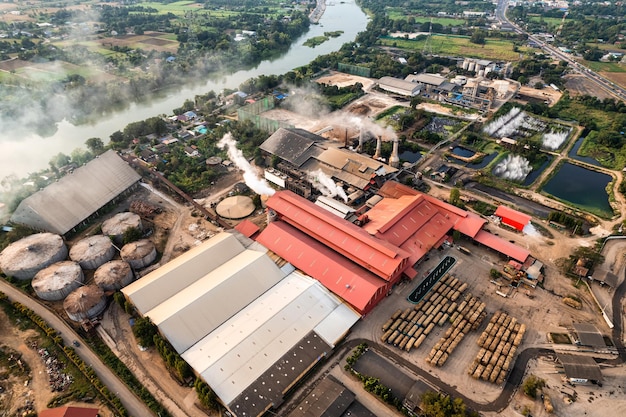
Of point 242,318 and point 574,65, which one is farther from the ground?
point 574,65

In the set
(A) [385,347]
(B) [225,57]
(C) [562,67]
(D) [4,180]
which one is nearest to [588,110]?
(C) [562,67]

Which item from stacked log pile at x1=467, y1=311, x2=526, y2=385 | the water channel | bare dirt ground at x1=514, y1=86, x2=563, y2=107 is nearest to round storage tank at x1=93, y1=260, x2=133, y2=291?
stacked log pile at x1=467, y1=311, x2=526, y2=385

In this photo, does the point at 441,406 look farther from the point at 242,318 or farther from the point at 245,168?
the point at 245,168

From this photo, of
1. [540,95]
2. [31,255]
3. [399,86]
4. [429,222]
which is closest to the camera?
[31,255]

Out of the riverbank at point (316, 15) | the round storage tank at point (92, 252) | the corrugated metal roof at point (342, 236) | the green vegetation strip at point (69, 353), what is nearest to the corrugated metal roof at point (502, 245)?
the corrugated metal roof at point (342, 236)

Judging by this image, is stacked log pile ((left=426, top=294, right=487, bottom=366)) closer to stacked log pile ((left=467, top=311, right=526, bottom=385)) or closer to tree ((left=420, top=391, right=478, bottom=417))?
stacked log pile ((left=467, top=311, right=526, bottom=385))

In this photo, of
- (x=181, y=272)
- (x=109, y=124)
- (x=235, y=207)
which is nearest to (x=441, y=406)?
(x=181, y=272)
